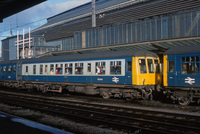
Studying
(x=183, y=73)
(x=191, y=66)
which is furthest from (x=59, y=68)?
(x=191, y=66)

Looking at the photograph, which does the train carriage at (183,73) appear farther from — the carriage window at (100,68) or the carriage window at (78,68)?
the carriage window at (78,68)

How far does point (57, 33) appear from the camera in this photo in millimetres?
42562

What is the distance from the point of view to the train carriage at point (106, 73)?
50.8ft

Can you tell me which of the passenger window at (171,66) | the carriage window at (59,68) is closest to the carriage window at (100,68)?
the carriage window at (59,68)

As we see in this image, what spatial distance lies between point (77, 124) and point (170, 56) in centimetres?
764

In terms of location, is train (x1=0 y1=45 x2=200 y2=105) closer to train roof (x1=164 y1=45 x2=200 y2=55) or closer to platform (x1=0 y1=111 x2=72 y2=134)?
train roof (x1=164 y1=45 x2=200 y2=55)

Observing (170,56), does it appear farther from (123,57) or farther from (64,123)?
(64,123)

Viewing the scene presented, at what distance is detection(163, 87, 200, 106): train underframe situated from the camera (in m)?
13.2

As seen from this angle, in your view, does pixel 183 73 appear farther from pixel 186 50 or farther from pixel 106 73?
pixel 106 73

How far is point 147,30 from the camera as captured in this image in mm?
23125

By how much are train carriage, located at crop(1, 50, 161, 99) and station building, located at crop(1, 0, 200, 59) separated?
8.99 ft

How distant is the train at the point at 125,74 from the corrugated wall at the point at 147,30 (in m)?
5.04

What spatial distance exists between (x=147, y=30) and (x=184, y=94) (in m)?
10.8

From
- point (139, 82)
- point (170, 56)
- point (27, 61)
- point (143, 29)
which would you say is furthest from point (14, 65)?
point (170, 56)
